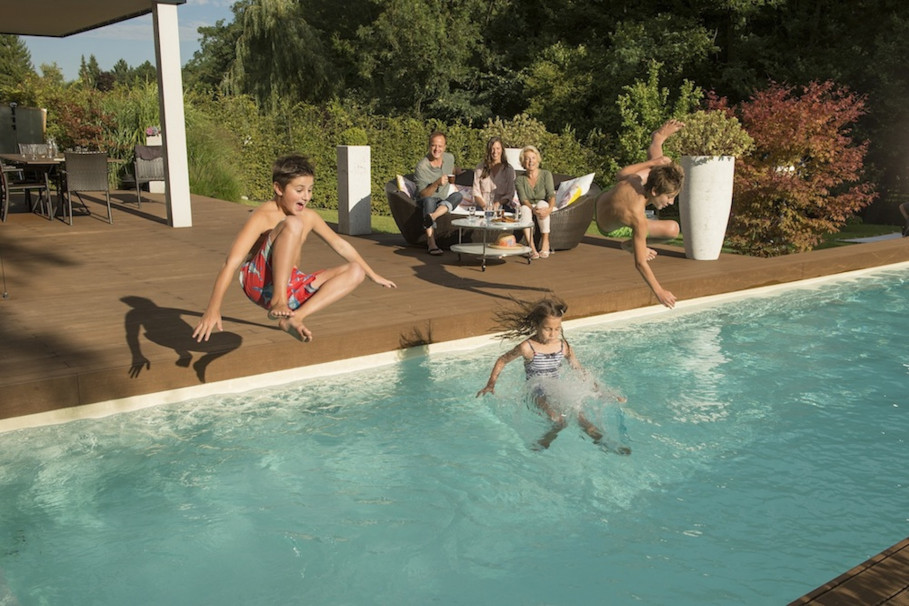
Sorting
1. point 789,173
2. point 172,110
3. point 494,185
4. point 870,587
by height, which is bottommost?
point 870,587

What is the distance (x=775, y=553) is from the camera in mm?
4129

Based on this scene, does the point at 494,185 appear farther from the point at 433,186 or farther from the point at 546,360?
the point at 546,360

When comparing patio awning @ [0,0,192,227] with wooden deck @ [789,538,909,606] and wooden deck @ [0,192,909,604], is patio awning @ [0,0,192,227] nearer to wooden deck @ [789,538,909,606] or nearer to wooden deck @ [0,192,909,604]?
wooden deck @ [0,192,909,604]

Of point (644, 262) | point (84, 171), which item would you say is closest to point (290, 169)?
point (644, 262)

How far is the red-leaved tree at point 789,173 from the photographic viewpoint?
1017 centimetres

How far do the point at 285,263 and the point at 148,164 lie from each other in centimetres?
961

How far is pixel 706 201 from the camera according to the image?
9.72 m

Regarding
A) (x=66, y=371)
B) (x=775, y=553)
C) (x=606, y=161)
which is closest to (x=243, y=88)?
(x=606, y=161)

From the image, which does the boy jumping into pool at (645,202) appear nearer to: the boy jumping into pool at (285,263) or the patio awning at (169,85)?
the boy jumping into pool at (285,263)

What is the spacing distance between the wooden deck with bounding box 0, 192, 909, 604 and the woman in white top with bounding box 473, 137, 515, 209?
0.75m

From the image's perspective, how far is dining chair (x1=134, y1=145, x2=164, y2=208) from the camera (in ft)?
42.4

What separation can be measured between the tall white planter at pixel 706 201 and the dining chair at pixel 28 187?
8791 millimetres

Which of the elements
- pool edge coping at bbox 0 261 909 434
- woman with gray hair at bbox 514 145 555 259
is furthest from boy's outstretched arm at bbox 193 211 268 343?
woman with gray hair at bbox 514 145 555 259

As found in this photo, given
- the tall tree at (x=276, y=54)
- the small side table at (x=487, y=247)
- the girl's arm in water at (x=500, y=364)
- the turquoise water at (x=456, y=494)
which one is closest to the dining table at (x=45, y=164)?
the small side table at (x=487, y=247)
